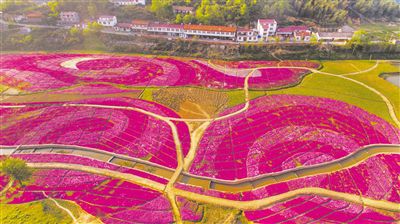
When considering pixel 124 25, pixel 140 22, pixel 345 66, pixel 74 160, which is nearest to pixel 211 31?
pixel 140 22

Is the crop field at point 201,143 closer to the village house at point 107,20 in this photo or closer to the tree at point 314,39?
the tree at point 314,39

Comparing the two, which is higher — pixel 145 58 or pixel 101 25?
pixel 101 25

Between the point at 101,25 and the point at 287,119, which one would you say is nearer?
the point at 287,119

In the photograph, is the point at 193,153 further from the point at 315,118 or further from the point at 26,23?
the point at 26,23

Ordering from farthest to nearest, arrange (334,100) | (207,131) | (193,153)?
(334,100) → (207,131) → (193,153)

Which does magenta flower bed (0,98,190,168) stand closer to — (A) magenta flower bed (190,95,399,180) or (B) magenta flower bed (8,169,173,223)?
(A) magenta flower bed (190,95,399,180)

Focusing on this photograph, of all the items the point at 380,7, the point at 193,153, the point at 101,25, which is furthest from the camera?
the point at 380,7

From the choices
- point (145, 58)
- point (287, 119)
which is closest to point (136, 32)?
point (145, 58)

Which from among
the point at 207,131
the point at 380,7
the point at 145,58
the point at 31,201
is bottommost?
the point at 31,201
